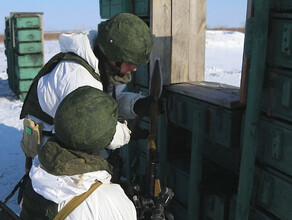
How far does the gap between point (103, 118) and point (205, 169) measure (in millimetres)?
1946

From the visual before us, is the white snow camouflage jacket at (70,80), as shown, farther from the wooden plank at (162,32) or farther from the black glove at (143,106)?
the wooden plank at (162,32)

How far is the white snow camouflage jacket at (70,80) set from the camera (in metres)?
2.55

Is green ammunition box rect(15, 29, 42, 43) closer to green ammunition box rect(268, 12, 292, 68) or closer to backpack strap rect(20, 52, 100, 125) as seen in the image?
backpack strap rect(20, 52, 100, 125)

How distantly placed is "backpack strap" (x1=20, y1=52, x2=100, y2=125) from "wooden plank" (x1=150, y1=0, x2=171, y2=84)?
3.39 feet

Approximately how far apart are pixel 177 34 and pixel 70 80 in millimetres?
1512

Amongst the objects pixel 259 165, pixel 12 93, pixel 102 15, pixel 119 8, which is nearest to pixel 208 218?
pixel 259 165

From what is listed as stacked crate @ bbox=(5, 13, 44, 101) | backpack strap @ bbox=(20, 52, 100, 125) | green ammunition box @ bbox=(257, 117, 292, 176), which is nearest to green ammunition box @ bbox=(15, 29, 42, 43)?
stacked crate @ bbox=(5, 13, 44, 101)

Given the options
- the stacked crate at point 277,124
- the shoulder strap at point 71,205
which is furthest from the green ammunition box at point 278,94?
the shoulder strap at point 71,205

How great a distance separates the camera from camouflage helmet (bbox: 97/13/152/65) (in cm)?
276

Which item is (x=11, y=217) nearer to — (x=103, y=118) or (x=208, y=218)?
(x=208, y=218)

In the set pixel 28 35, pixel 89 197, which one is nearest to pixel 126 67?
pixel 89 197

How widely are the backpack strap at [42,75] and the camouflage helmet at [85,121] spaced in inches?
33.7

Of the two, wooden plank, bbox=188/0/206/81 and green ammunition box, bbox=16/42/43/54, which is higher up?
wooden plank, bbox=188/0/206/81

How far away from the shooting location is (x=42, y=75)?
9.30ft
